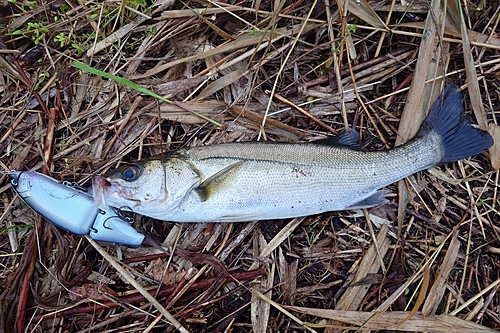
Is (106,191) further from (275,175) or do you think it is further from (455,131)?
(455,131)

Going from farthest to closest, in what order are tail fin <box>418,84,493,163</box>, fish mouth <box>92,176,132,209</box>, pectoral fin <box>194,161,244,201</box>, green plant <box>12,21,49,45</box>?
green plant <box>12,21,49,45</box> < tail fin <box>418,84,493,163</box> < pectoral fin <box>194,161,244,201</box> < fish mouth <box>92,176,132,209</box>

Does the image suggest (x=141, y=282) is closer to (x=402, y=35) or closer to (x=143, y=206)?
(x=143, y=206)

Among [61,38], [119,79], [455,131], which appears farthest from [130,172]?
[455,131]

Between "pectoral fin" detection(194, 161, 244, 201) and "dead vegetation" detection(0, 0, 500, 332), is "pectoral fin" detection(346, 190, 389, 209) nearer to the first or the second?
"dead vegetation" detection(0, 0, 500, 332)

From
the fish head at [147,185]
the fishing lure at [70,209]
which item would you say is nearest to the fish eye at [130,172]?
the fish head at [147,185]

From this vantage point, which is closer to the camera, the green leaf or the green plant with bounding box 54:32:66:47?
the green leaf

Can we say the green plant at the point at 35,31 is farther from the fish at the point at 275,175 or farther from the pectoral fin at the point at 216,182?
the pectoral fin at the point at 216,182

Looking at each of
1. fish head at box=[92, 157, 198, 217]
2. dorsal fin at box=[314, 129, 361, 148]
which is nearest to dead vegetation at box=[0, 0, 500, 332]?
dorsal fin at box=[314, 129, 361, 148]
